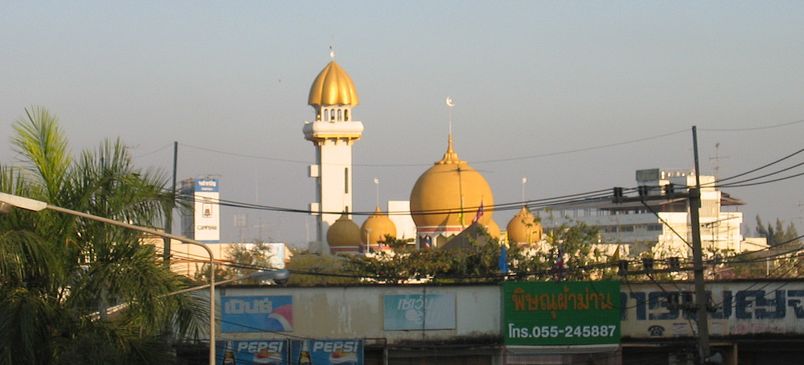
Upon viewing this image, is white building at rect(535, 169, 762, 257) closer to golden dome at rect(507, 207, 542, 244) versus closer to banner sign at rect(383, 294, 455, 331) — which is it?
golden dome at rect(507, 207, 542, 244)

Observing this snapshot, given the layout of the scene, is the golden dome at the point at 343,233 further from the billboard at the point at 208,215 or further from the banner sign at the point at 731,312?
the banner sign at the point at 731,312

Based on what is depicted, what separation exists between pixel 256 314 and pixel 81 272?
16161 millimetres

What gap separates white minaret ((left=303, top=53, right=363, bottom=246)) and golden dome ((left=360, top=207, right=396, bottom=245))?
3.39 metres

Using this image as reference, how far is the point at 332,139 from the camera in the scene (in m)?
90.4

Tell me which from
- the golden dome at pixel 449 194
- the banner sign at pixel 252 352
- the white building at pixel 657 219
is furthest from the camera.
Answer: the white building at pixel 657 219

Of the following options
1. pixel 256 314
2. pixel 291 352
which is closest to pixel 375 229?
pixel 256 314

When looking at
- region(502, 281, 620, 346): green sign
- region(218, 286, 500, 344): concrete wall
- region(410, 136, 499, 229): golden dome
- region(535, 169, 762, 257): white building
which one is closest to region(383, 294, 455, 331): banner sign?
region(218, 286, 500, 344): concrete wall

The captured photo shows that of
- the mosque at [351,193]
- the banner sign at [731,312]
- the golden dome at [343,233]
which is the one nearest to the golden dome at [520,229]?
the mosque at [351,193]

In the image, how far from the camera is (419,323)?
32.4 m

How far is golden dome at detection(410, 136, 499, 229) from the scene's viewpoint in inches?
3002

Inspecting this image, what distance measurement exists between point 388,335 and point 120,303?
55.0 feet

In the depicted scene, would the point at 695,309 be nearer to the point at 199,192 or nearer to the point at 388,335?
the point at 388,335

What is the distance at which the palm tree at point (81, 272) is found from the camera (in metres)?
15.2

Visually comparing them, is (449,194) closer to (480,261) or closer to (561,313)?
(480,261)
